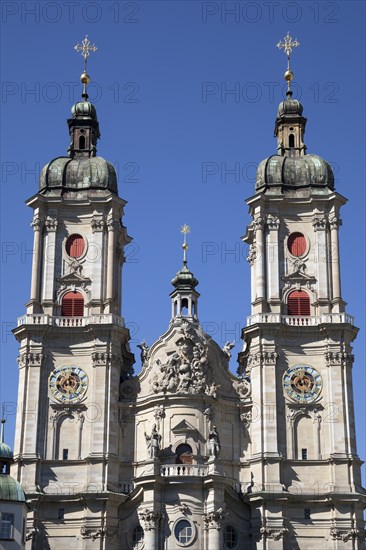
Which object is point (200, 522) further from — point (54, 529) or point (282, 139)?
point (282, 139)

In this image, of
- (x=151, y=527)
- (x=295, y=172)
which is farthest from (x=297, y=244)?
(x=151, y=527)

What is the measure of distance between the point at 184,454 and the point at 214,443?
242cm

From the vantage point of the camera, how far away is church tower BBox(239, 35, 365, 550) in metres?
58.5

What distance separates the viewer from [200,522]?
2243 inches

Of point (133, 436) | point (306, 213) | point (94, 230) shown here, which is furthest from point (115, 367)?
point (306, 213)

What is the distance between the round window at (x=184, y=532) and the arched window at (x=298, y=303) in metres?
13.9

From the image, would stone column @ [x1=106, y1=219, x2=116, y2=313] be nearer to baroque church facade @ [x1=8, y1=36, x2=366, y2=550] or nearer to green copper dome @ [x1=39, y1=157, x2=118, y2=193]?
baroque church facade @ [x1=8, y1=36, x2=366, y2=550]

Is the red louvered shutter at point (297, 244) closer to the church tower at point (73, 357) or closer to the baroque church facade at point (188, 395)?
the baroque church facade at point (188, 395)

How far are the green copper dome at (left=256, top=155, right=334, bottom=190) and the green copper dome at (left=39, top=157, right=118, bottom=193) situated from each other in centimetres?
913

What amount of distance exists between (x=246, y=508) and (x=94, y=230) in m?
18.4

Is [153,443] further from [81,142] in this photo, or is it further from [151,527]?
[81,142]

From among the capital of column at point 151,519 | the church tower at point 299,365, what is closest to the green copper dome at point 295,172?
the church tower at point 299,365

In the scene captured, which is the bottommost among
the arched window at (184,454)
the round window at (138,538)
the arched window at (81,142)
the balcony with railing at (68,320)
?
the round window at (138,538)

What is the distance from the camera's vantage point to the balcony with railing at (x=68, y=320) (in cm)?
6253
